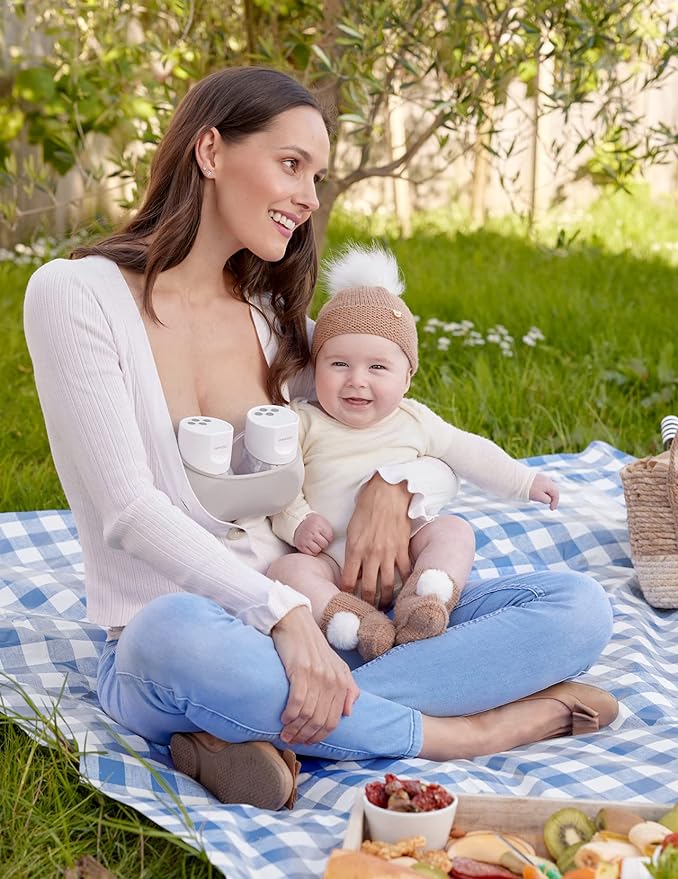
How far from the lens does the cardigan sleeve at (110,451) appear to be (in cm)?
193

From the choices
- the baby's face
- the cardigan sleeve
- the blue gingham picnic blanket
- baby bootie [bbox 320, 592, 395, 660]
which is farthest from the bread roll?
the baby's face

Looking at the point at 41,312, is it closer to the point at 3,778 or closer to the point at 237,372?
the point at 237,372

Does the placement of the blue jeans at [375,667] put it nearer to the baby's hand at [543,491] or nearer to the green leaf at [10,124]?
the baby's hand at [543,491]

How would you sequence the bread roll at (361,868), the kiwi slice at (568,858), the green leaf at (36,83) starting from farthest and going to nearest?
1. the green leaf at (36,83)
2. the kiwi slice at (568,858)
3. the bread roll at (361,868)

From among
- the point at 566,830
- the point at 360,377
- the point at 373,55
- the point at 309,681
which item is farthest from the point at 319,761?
the point at 373,55

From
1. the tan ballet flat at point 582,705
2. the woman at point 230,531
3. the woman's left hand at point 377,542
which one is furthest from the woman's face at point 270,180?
the tan ballet flat at point 582,705

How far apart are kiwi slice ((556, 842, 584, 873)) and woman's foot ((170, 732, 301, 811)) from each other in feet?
1.50

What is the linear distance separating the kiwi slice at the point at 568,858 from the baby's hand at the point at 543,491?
97 cm

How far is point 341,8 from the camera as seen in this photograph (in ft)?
11.3

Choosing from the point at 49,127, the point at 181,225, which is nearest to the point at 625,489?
the point at 181,225

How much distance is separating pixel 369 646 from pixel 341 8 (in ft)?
6.74

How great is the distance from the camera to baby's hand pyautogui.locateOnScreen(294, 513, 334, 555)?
88.9 inches

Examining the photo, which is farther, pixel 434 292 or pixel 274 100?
pixel 434 292

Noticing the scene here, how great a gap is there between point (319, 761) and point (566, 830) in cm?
56
